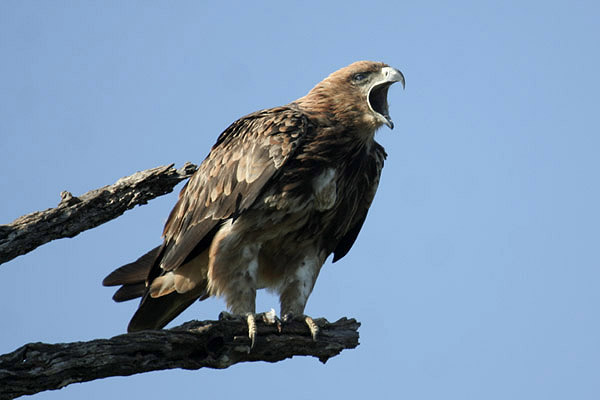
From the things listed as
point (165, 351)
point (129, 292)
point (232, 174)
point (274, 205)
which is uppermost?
point (232, 174)

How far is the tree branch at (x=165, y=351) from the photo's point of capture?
511 centimetres

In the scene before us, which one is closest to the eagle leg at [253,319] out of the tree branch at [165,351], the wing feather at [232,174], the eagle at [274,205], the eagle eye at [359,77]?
the tree branch at [165,351]

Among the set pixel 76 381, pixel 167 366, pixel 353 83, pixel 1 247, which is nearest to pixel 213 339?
pixel 167 366

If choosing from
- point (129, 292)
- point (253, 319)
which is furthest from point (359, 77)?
point (129, 292)

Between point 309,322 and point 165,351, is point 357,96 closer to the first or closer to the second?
point 309,322

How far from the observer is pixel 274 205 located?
7094mm

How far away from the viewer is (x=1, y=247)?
6047 millimetres

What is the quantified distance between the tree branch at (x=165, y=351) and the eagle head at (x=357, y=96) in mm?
1753

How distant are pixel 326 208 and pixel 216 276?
1.08 m

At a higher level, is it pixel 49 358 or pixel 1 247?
pixel 1 247

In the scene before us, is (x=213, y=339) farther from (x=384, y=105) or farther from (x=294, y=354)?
(x=384, y=105)

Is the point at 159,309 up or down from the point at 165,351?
up

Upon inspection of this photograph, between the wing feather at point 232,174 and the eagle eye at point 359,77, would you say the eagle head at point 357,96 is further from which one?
the wing feather at point 232,174

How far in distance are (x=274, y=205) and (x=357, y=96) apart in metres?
1.33
